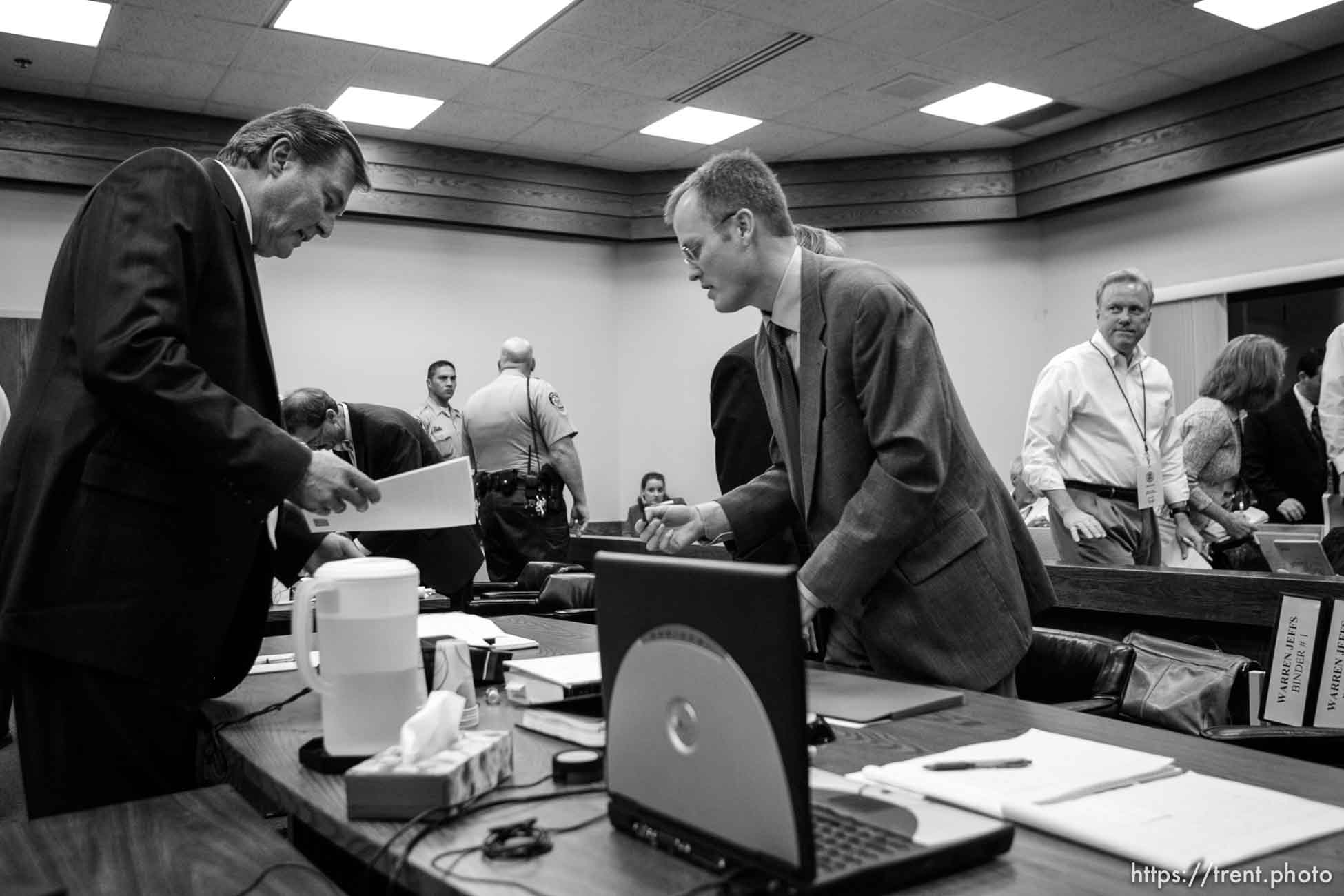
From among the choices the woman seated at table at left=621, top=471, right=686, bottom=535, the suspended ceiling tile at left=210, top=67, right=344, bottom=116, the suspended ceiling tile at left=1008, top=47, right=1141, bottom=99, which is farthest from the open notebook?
the woman seated at table at left=621, top=471, right=686, bottom=535

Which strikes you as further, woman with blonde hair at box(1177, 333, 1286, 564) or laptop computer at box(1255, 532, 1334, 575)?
woman with blonde hair at box(1177, 333, 1286, 564)

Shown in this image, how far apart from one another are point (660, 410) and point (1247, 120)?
4220 mm

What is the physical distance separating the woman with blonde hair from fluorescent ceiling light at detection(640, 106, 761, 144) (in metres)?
3.32

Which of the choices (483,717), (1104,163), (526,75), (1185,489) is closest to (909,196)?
(1104,163)

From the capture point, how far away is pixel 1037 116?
7176mm

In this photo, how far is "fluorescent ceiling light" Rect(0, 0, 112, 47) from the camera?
17.0 feet

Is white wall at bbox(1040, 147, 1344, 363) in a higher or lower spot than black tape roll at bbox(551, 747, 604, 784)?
higher

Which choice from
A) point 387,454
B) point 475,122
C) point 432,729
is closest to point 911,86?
point 475,122

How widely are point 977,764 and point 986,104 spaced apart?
6.50 m

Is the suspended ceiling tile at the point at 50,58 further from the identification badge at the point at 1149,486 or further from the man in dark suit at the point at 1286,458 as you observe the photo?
the man in dark suit at the point at 1286,458

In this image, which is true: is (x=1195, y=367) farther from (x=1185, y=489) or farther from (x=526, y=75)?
(x=526, y=75)

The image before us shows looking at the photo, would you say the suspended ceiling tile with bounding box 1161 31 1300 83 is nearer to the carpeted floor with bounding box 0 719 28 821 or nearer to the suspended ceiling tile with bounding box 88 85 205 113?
the suspended ceiling tile with bounding box 88 85 205 113

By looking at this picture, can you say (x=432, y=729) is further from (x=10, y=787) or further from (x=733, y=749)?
(x=10, y=787)

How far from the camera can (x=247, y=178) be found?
5.94 feet
